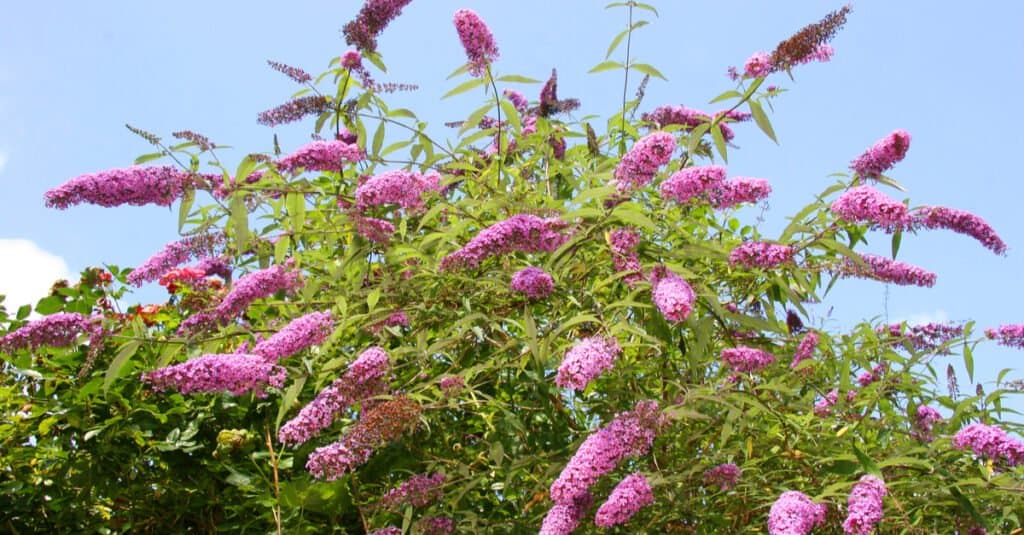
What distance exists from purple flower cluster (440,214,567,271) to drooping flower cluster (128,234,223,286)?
77 centimetres

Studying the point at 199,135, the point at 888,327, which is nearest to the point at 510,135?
the point at 199,135

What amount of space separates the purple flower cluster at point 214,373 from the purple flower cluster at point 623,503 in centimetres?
85

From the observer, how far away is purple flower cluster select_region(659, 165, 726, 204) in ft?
8.06

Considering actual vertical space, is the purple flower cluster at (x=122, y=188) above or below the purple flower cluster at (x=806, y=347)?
above

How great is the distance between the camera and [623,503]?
2.12m

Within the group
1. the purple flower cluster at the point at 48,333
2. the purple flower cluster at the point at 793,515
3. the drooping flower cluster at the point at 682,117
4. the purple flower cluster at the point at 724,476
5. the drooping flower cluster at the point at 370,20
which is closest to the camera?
the purple flower cluster at the point at 793,515

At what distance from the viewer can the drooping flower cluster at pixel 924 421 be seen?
2793 mm

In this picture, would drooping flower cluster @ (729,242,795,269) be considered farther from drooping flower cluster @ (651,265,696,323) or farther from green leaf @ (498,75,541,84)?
green leaf @ (498,75,541,84)

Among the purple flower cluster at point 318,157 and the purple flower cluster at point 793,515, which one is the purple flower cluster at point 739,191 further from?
the purple flower cluster at point 318,157

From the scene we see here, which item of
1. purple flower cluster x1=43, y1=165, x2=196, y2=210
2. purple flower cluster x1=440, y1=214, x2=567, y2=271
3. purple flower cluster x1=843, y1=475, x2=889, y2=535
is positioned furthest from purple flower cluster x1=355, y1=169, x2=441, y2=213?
purple flower cluster x1=843, y1=475, x2=889, y2=535

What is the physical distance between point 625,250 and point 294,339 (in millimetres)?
834

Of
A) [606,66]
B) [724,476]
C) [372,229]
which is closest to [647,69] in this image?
[606,66]

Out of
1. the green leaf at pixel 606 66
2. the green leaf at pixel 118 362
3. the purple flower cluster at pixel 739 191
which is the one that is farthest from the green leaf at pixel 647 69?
the green leaf at pixel 118 362

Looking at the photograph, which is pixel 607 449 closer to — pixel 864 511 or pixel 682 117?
pixel 864 511
